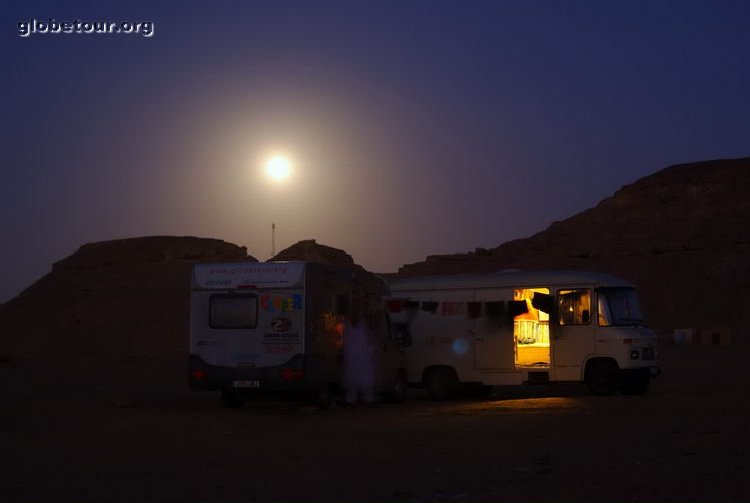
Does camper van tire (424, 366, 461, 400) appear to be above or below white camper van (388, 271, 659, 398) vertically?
below

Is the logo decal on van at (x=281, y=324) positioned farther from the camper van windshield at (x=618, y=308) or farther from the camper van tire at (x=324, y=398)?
the camper van windshield at (x=618, y=308)

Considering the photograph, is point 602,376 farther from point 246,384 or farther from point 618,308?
point 246,384

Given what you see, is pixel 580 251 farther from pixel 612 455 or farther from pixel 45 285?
pixel 612 455

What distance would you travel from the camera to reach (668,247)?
308ft

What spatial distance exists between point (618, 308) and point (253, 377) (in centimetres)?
804

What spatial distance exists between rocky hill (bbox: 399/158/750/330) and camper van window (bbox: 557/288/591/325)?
2280 inches

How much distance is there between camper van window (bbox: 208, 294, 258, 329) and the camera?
17.2 meters

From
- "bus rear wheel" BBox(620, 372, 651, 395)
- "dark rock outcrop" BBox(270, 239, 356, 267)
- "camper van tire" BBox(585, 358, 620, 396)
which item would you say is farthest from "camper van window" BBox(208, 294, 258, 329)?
"dark rock outcrop" BBox(270, 239, 356, 267)

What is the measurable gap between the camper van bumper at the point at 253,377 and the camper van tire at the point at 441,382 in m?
5.05

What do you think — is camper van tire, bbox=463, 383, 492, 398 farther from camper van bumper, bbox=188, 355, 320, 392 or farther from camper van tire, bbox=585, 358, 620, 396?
camper van bumper, bbox=188, 355, 320, 392

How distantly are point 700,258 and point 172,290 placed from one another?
49617 mm

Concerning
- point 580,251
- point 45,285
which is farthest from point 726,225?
point 45,285

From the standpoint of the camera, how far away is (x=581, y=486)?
347 inches

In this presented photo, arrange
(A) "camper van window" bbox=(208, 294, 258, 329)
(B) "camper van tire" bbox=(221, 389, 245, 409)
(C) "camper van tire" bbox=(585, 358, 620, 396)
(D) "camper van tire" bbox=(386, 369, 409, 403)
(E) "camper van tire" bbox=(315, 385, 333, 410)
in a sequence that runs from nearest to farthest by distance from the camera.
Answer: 1. (A) "camper van window" bbox=(208, 294, 258, 329)
2. (E) "camper van tire" bbox=(315, 385, 333, 410)
3. (B) "camper van tire" bbox=(221, 389, 245, 409)
4. (C) "camper van tire" bbox=(585, 358, 620, 396)
5. (D) "camper van tire" bbox=(386, 369, 409, 403)
